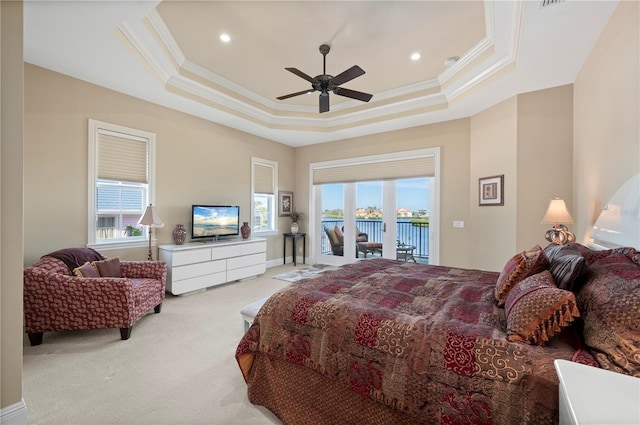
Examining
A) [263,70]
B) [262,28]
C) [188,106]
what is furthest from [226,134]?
[262,28]

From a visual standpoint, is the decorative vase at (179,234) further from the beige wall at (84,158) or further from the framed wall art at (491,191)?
the framed wall art at (491,191)

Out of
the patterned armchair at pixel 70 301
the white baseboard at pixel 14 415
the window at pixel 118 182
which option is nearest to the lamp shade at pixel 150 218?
the window at pixel 118 182

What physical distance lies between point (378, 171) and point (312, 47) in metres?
2.81

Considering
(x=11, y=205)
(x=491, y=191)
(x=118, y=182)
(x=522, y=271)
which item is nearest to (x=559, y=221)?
(x=491, y=191)

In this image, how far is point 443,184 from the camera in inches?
188

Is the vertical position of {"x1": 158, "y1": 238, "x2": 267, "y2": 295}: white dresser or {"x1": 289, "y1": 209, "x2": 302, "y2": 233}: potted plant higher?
{"x1": 289, "y1": 209, "x2": 302, "y2": 233}: potted plant

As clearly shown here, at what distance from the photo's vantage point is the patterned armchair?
98.0 inches

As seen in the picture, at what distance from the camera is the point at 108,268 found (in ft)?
9.96

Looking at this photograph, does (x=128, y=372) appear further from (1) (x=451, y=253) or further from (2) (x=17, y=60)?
(1) (x=451, y=253)

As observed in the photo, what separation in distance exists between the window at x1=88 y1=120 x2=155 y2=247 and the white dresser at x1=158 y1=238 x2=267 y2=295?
0.60m

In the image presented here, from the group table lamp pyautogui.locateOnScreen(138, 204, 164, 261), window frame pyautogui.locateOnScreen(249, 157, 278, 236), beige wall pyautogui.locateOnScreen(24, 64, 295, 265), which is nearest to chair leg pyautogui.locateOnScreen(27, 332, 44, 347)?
beige wall pyautogui.locateOnScreen(24, 64, 295, 265)

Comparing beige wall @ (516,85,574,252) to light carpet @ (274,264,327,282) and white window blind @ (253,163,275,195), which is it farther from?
white window blind @ (253,163,275,195)

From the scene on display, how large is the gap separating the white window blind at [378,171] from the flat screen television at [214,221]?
2.15m

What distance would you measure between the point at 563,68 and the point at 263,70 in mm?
3645
